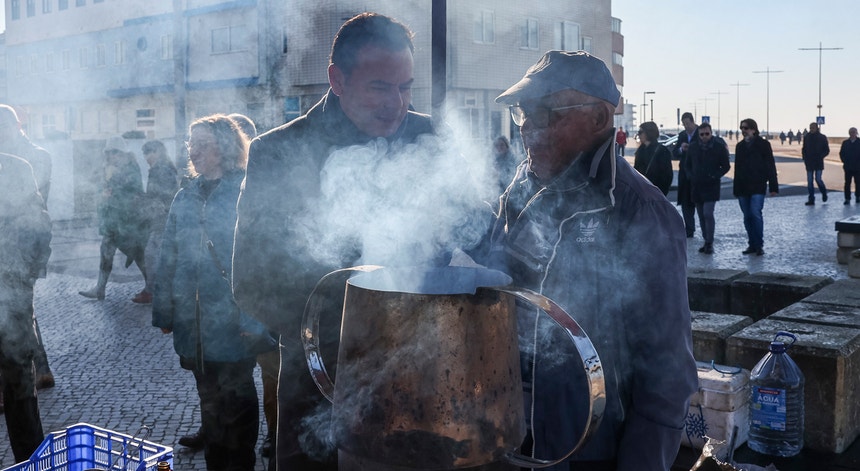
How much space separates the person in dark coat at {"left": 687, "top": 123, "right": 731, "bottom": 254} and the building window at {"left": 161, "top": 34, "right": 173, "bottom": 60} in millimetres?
7155

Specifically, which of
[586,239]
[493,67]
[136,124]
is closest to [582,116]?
[586,239]

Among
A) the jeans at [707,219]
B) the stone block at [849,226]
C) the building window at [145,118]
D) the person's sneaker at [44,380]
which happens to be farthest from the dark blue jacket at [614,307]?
the building window at [145,118]

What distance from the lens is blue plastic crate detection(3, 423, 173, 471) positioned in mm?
2424

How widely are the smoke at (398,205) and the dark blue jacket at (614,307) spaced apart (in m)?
0.33

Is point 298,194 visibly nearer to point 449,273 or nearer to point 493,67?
point 449,273

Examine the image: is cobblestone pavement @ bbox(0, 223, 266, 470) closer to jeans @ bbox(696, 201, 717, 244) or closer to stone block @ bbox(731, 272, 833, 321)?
stone block @ bbox(731, 272, 833, 321)

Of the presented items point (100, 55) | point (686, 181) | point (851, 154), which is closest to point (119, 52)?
point (100, 55)

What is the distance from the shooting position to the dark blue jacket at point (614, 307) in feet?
6.44

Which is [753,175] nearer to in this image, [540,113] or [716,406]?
[716,406]

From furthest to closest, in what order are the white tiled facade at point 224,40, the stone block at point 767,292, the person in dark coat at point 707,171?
the person in dark coat at point 707,171
the white tiled facade at point 224,40
the stone block at point 767,292

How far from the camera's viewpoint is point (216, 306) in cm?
411

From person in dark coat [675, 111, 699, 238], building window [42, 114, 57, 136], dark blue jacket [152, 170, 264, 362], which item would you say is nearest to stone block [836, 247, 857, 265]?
person in dark coat [675, 111, 699, 238]

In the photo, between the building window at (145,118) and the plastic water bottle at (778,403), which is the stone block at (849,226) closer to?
the plastic water bottle at (778,403)

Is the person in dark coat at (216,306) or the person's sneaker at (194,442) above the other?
the person in dark coat at (216,306)
